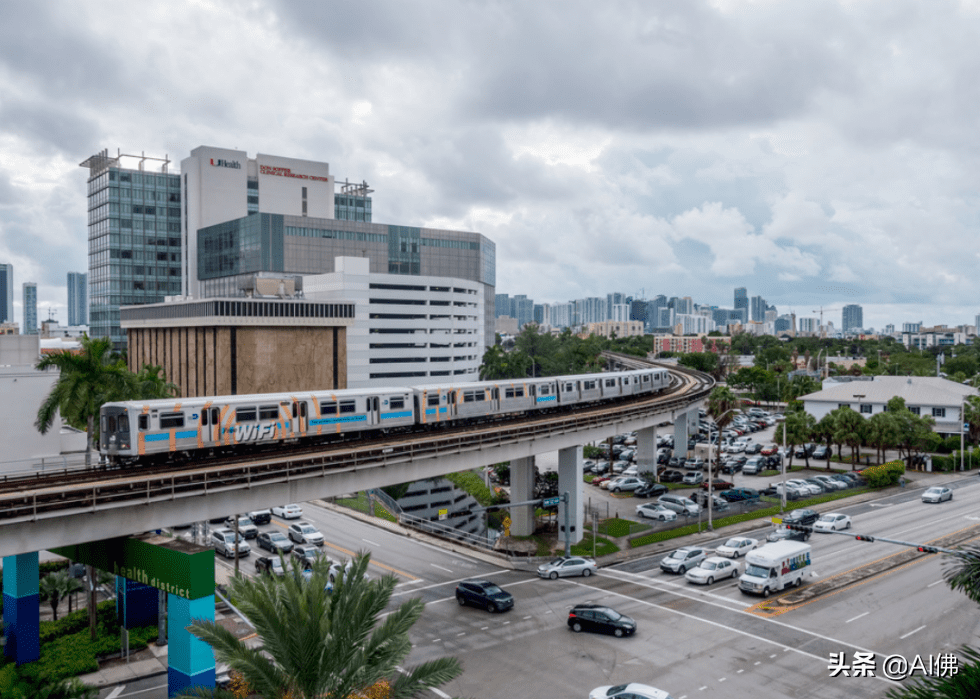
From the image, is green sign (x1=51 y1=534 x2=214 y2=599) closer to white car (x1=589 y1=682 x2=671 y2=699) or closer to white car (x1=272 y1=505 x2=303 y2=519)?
white car (x1=589 y1=682 x2=671 y2=699)

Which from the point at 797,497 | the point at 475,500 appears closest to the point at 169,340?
the point at 475,500

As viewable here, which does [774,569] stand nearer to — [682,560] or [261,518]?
[682,560]

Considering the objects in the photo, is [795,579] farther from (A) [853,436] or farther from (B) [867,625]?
(A) [853,436]

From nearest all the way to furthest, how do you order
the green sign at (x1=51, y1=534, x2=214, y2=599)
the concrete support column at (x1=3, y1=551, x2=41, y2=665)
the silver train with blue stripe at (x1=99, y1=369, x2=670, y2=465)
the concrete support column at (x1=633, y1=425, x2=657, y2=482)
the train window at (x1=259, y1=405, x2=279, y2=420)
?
the green sign at (x1=51, y1=534, x2=214, y2=599) → the concrete support column at (x1=3, y1=551, x2=41, y2=665) → the silver train with blue stripe at (x1=99, y1=369, x2=670, y2=465) → the train window at (x1=259, y1=405, x2=279, y2=420) → the concrete support column at (x1=633, y1=425, x2=657, y2=482)

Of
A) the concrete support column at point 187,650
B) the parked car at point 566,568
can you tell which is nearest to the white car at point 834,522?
the parked car at point 566,568

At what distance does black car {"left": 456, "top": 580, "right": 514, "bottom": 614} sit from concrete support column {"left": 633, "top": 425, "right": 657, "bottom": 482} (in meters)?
37.5

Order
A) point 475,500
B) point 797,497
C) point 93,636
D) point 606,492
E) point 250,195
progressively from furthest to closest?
1. point 250,195
2. point 475,500
3. point 606,492
4. point 797,497
5. point 93,636

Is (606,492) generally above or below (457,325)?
below

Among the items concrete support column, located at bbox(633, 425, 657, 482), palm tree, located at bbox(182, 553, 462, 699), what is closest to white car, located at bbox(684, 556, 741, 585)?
palm tree, located at bbox(182, 553, 462, 699)

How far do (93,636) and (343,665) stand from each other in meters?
23.0

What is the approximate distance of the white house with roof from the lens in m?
86.7

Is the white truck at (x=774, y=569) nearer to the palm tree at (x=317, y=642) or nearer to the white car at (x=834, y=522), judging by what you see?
the white car at (x=834, y=522)

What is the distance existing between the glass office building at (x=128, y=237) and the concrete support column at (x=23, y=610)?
426 feet

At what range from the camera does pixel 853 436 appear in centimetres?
7581
